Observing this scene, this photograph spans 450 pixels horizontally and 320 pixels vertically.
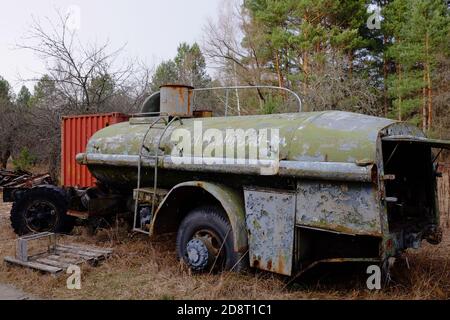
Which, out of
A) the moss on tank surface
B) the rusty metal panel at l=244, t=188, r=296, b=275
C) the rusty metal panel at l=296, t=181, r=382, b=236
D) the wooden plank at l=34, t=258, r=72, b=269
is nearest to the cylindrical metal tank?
the moss on tank surface

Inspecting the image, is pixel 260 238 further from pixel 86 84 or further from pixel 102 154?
pixel 86 84

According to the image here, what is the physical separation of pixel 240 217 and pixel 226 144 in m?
0.88

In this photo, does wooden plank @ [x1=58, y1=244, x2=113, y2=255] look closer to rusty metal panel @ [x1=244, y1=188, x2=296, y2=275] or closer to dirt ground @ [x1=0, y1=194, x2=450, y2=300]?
dirt ground @ [x1=0, y1=194, x2=450, y2=300]

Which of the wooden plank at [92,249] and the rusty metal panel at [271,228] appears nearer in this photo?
the rusty metal panel at [271,228]

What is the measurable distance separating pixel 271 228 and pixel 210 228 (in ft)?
2.91

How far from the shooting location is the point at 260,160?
4.46 metres

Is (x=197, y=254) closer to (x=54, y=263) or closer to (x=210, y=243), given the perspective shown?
(x=210, y=243)

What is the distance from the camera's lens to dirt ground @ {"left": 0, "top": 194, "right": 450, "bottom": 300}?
14.1 ft

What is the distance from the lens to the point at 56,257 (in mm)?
5605

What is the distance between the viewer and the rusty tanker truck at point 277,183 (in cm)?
Result: 391

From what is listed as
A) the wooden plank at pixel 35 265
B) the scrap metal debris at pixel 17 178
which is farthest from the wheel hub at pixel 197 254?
the scrap metal debris at pixel 17 178

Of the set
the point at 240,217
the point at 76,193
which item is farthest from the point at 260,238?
the point at 76,193

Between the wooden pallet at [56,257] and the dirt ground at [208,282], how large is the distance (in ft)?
0.30

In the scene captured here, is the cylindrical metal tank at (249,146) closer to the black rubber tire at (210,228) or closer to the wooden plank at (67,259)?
the black rubber tire at (210,228)
